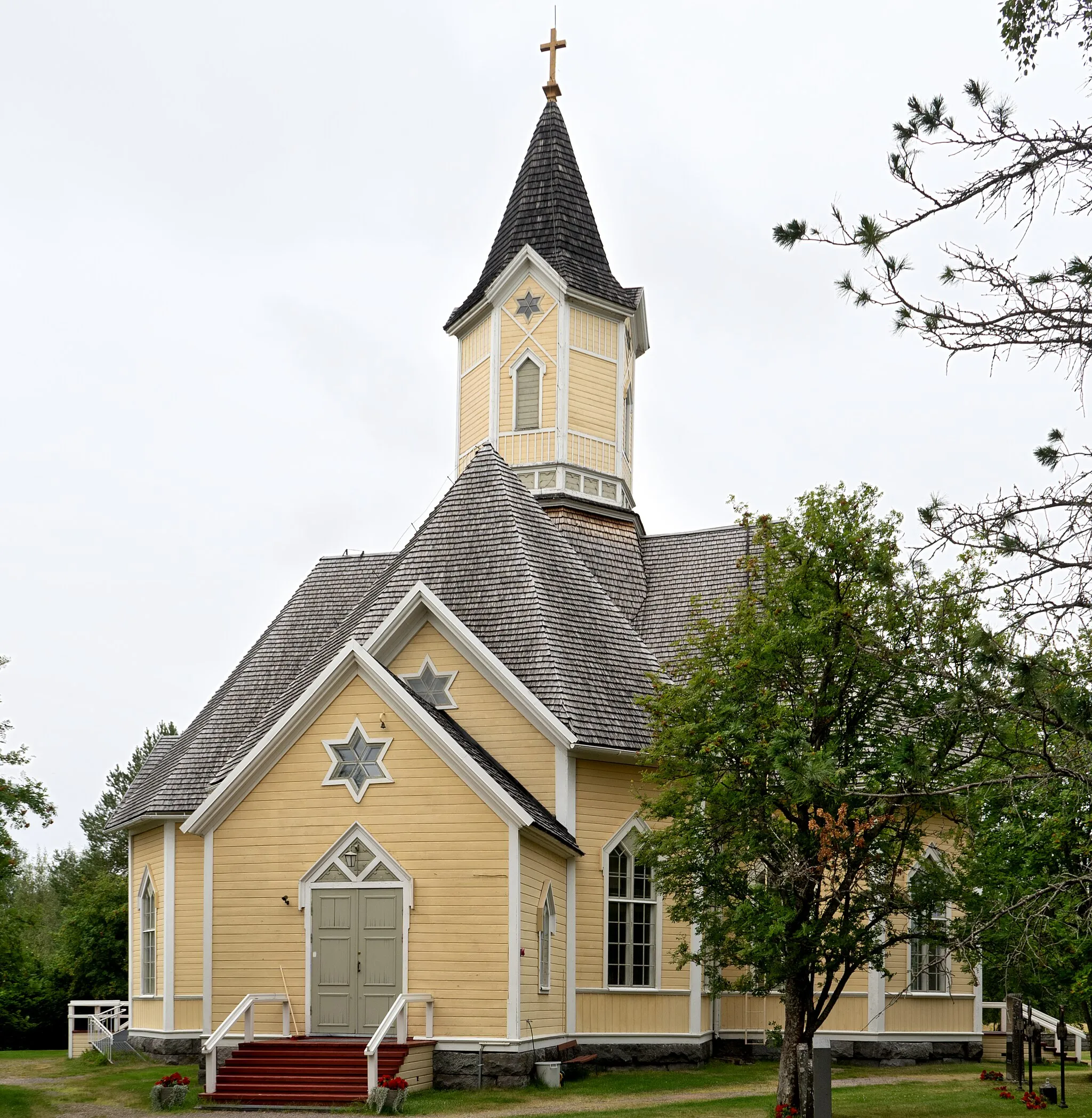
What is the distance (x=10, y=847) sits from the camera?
69.7 feet

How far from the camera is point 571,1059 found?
21469 mm

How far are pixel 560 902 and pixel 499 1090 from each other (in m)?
3.70

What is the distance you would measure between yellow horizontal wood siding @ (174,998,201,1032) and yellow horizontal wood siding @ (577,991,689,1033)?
21.9ft

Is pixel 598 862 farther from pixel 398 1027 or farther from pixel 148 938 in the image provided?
pixel 148 938

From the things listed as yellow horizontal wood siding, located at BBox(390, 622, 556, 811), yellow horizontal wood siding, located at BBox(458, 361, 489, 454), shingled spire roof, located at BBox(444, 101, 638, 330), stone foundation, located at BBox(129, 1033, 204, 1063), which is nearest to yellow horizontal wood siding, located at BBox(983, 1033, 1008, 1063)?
yellow horizontal wood siding, located at BBox(390, 622, 556, 811)

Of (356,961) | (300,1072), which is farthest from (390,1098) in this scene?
(356,961)

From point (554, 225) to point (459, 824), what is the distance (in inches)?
663

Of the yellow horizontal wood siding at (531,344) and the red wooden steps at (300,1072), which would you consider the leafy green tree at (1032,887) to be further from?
the yellow horizontal wood siding at (531,344)

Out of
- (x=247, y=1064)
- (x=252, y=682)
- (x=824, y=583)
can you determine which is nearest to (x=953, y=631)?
(x=824, y=583)

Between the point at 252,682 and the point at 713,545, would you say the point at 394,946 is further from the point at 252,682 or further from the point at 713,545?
the point at 713,545

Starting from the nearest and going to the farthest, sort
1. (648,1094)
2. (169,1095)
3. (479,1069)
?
(169,1095) → (479,1069) → (648,1094)

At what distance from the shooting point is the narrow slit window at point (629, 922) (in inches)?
919

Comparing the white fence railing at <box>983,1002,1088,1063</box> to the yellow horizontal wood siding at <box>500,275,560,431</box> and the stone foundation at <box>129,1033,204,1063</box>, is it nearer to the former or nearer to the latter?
the yellow horizontal wood siding at <box>500,275,560,431</box>

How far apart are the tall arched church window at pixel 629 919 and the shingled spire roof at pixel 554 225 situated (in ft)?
44.2
